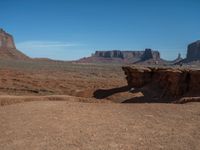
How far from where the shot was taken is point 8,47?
133 meters

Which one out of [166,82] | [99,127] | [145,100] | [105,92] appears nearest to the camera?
[99,127]

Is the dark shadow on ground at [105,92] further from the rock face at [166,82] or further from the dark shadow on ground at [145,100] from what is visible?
the dark shadow on ground at [145,100]

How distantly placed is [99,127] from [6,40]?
138 m

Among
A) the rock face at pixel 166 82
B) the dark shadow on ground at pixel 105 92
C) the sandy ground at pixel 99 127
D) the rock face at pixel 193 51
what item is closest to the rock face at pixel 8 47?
the rock face at pixel 193 51

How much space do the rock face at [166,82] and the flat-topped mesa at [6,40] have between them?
373 ft

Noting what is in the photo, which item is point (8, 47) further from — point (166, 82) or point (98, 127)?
point (98, 127)

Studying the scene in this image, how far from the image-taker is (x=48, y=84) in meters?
33.6

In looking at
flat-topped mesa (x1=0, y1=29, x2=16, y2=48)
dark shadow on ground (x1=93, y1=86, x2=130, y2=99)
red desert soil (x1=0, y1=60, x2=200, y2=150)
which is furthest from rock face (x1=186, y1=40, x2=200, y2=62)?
red desert soil (x1=0, y1=60, x2=200, y2=150)

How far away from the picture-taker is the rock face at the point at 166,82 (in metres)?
20.6

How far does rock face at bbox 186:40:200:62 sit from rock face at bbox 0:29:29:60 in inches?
3129

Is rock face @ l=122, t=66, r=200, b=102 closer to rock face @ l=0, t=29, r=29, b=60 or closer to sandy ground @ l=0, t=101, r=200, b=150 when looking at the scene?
sandy ground @ l=0, t=101, r=200, b=150

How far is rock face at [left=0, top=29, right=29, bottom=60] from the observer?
388 feet

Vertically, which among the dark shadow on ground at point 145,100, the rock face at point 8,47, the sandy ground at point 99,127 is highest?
the rock face at point 8,47

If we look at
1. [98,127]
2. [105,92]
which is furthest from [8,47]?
[98,127]
